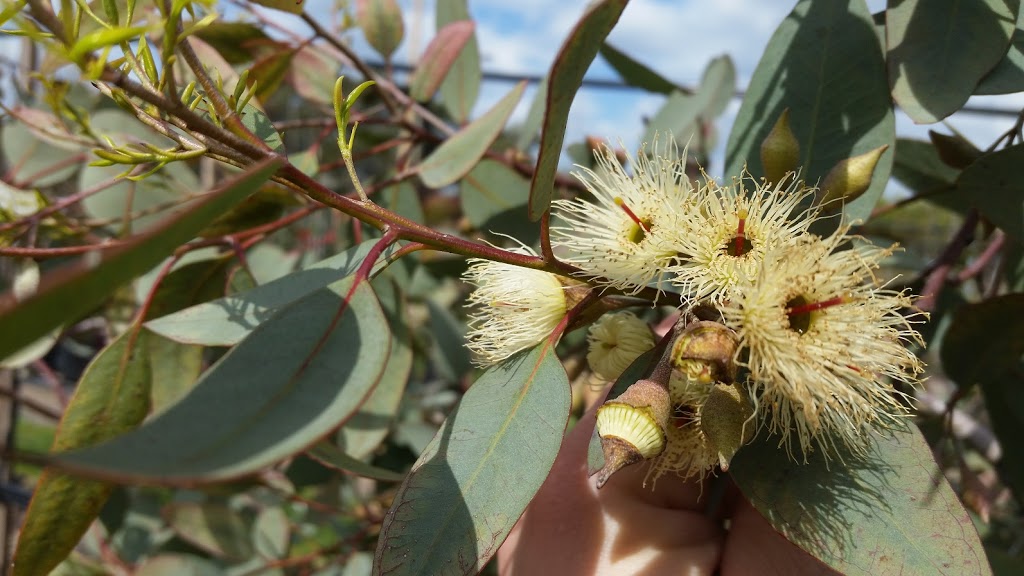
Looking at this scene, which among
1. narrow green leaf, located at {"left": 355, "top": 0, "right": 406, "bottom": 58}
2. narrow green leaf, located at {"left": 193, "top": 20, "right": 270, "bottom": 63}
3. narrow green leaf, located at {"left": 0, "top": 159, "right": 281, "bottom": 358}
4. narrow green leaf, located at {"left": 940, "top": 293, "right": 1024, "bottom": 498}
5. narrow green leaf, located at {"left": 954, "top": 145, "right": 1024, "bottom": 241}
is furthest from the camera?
narrow green leaf, located at {"left": 355, "top": 0, "right": 406, "bottom": 58}

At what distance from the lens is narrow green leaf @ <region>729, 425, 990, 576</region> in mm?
676

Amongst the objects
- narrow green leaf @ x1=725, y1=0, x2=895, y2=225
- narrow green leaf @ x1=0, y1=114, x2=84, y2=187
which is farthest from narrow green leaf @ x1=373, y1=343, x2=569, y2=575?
narrow green leaf @ x1=0, y1=114, x2=84, y2=187

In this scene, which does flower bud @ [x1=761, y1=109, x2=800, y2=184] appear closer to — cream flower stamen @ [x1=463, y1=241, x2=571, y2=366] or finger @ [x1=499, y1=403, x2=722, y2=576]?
cream flower stamen @ [x1=463, y1=241, x2=571, y2=366]

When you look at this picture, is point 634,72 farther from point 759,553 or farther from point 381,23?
point 759,553

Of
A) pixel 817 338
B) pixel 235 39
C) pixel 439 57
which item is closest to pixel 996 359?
pixel 817 338

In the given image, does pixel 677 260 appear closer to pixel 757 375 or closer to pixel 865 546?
pixel 757 375

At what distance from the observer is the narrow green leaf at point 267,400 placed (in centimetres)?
41

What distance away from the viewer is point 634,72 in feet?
5.20

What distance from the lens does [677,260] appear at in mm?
794

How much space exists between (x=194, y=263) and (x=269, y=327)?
622 mm

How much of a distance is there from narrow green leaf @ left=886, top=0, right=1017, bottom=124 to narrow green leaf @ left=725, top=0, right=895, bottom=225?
25 mm

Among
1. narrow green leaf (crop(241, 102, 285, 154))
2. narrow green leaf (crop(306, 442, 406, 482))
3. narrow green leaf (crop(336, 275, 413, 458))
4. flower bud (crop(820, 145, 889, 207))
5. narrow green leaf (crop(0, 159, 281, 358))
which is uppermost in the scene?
narrow green leaf (crop(0, 159, 281, 358))

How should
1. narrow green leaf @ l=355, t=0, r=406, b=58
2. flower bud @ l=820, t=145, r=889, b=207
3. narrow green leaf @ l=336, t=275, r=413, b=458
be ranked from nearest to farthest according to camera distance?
flower bud @ l=820, t=145, r=889, b=207, narrow green leaf @ l=336, t=275, r=413, b=458, narrow green leaf @ l=355, t=0, r=406, b=58

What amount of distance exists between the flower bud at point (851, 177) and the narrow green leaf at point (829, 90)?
8 centimetres
